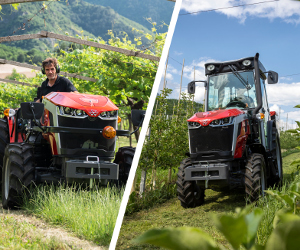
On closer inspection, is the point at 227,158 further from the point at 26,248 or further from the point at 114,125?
the point at 26,248

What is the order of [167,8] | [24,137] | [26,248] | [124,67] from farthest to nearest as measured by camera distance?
[124,67] < [167,8] < [24,137] < [26,248]

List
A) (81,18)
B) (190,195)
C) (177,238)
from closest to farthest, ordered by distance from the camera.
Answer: (177,238) → (190,195) → (81,18)

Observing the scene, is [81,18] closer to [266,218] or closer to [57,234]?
[57,234]

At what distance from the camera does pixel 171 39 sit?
879mm

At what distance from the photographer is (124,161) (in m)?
3.36

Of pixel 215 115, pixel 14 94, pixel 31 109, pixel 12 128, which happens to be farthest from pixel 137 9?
pixel 14 94

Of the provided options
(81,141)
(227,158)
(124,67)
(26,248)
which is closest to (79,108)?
(81,141)

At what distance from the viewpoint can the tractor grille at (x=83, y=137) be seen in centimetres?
299

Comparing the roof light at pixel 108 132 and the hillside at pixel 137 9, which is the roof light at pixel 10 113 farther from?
the hillside at pixel 137 9

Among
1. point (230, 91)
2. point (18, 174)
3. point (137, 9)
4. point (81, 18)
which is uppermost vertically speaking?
point (81, 18)

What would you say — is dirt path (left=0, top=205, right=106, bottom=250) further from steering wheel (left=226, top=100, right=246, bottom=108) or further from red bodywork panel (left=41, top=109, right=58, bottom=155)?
steering wheel (left=226, top=100, right=246, bottom=108)

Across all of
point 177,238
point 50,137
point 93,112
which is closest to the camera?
point 177,238

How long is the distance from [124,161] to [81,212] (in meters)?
1.20

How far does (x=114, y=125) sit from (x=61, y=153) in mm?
550
